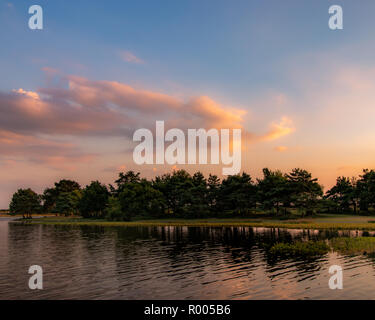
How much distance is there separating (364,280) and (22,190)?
631ft

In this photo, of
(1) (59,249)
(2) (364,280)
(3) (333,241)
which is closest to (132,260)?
(1) (59,249)

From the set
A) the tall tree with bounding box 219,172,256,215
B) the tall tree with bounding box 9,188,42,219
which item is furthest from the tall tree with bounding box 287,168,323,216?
the tall tree with bounding box 9,188,42,219

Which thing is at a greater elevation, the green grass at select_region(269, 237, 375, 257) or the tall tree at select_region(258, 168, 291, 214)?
the tall tree at select_region(258, 168, 291, 214)

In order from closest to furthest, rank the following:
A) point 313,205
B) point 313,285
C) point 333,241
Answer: point 313,285 < point 333,241 < point 313,205

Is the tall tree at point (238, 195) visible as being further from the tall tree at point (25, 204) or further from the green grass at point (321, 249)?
the tall tree at point (25, 204)

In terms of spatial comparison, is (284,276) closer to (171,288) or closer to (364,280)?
(364,280)

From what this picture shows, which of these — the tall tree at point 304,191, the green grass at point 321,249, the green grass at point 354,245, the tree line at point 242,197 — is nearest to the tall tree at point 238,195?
the tree line at point 242,197

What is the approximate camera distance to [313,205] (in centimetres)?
9381

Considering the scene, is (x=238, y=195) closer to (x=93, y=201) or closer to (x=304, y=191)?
(x=304, y=191)

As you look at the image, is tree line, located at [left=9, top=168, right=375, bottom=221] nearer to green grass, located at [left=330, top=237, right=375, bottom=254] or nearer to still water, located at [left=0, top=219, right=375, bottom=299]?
green grass, located at [left=330, top=237, right=375, bottom=254]

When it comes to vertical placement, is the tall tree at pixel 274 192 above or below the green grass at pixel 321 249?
above

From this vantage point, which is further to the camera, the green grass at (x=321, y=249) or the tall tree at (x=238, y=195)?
the tall tree at (x=238, y=195)

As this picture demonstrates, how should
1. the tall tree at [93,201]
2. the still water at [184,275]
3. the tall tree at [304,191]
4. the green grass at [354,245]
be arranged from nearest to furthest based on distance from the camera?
the still water at [184,275]
the green grass at [354,245]
the tall tree at [304,191]
the tall tree at [93,201]

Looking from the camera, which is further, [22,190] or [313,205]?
[22,190]
